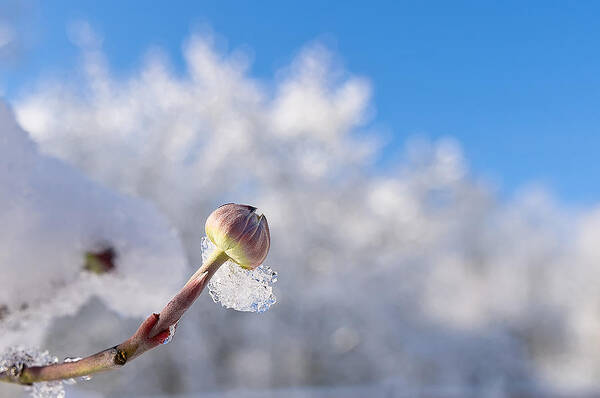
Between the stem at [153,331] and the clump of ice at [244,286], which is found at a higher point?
the clump of ice at [244,286]

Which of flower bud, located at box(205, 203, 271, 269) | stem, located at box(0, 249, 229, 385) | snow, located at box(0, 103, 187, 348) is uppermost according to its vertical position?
snow, located at box(0, 103, 187, 348)

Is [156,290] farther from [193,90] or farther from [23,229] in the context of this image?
[193,90]

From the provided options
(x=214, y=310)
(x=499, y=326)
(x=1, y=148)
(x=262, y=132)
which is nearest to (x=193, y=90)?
(x=262, y=132)
